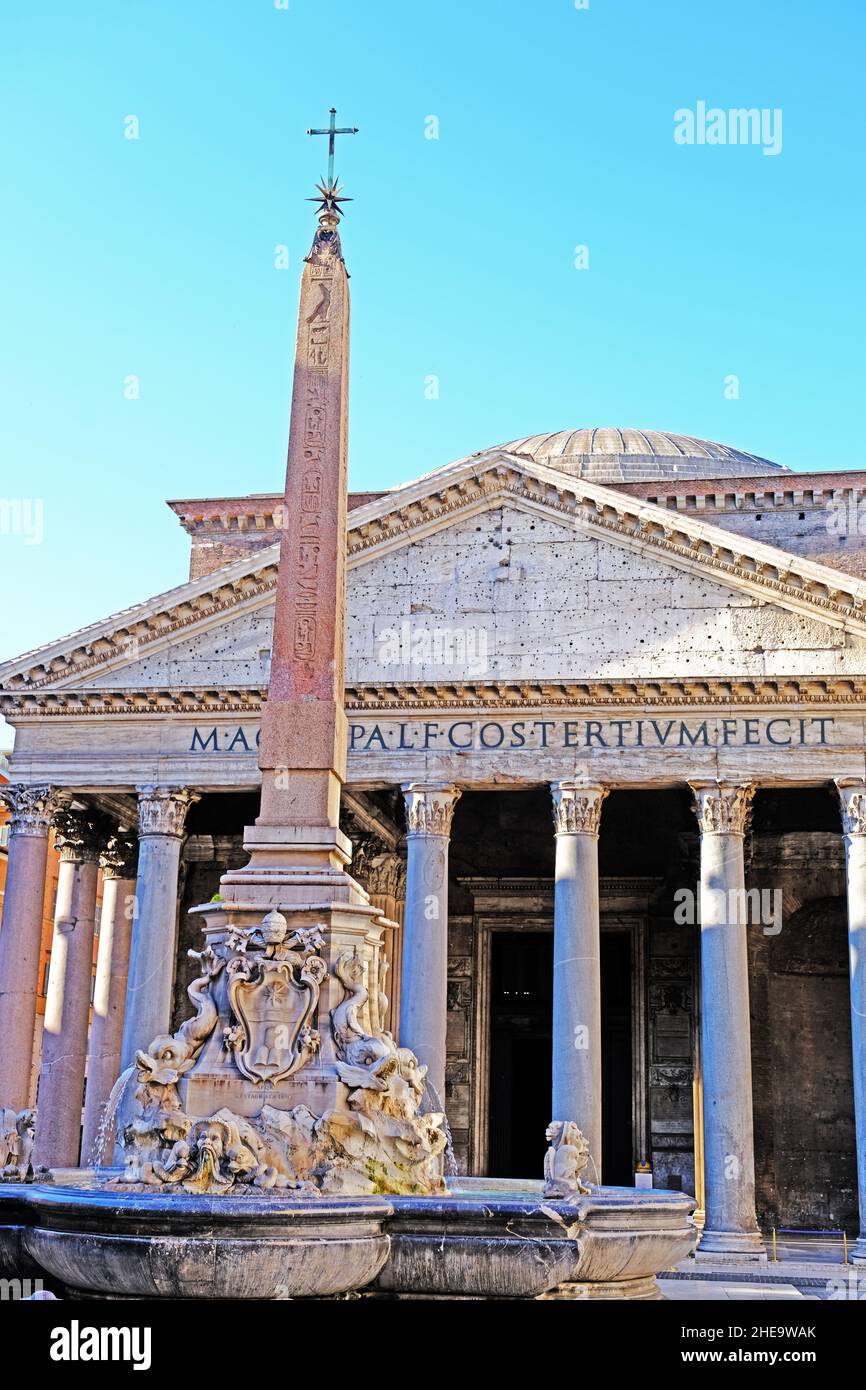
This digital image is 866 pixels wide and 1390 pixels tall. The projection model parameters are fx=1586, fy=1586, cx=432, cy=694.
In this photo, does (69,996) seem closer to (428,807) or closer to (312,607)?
(428,807)

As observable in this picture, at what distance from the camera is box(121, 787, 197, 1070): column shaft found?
941 inches

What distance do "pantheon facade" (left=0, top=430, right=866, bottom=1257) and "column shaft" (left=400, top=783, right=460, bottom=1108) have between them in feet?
0.16

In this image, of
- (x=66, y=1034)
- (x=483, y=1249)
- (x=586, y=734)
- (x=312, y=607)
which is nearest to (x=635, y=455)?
(x=586, y=734)

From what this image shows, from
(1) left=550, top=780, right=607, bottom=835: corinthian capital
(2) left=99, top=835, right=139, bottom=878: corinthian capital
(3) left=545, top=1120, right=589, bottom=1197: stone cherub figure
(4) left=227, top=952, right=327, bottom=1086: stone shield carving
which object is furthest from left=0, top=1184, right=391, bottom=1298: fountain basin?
(2) left=99, top=835, right=139, bottom=878: corinthian capital

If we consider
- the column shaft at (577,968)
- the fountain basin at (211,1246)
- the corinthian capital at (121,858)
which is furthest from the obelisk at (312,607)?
the corinthian capital at (121,858)

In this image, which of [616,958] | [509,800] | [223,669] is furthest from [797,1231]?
[223,669]

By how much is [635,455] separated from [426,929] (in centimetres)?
1888

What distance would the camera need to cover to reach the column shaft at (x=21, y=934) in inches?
938

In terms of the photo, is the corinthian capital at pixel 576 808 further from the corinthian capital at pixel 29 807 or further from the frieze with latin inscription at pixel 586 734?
the corinthian capital at pixel 29 807

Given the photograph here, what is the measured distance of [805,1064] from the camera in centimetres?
2925

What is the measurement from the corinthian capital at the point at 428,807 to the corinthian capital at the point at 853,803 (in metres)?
5.75

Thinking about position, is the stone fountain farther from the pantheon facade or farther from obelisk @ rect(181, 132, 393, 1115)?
the pantheon facade

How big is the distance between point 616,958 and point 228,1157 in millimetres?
24058
